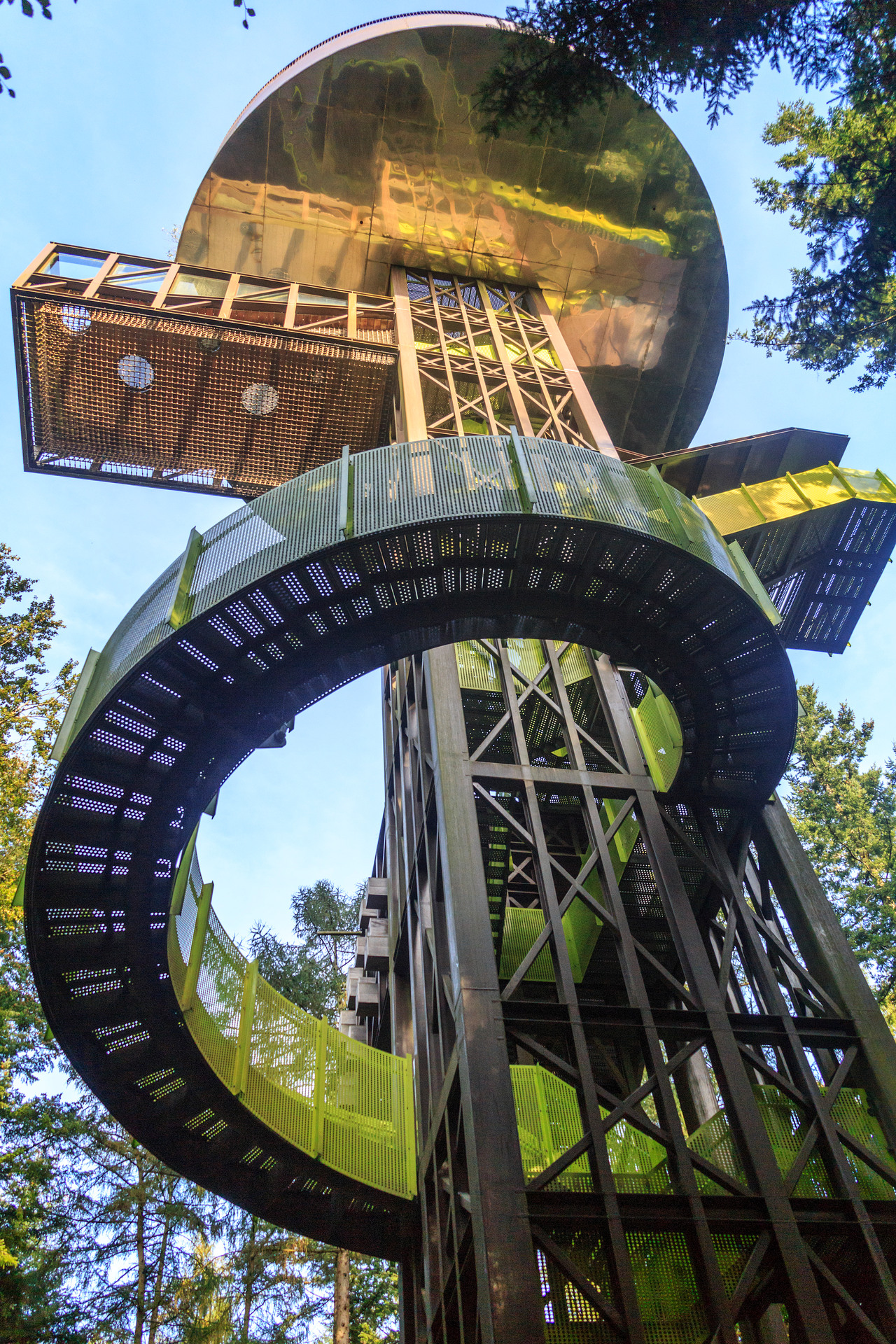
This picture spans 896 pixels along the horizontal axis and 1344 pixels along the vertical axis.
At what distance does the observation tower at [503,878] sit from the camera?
813 cm

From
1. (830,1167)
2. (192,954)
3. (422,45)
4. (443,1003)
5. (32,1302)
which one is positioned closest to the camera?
(830,1167)

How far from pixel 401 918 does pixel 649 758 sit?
19.7 ft

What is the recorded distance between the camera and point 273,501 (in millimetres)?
Answer: 8938

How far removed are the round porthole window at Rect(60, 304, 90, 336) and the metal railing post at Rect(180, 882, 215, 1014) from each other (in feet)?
41.1

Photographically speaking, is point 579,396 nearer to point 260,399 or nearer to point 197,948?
point 260,399

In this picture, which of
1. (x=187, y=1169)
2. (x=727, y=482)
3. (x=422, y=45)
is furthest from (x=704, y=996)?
(x=422, y=45)

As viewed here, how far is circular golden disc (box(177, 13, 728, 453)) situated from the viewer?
18922 mm

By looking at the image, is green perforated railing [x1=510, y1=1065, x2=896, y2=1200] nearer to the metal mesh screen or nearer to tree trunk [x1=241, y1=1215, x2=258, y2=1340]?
tree trunk [x1=241, y1=1215, x2=258, y2=1340]

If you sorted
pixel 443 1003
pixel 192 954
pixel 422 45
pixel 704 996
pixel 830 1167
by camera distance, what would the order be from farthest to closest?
pixel 422 45 < pixel 443 1003 < pixel 192 954 < pixel 704 996 < pixel 830 1167

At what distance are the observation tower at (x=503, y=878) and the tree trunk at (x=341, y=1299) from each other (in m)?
7.28

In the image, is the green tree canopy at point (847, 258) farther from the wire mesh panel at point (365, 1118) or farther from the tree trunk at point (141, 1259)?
the tree trunk at point (141, 1259)

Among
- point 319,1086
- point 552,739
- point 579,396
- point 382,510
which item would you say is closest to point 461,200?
point 579,396

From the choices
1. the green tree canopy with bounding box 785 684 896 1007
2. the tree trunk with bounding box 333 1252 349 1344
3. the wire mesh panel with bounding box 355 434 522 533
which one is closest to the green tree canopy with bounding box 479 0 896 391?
the wire mesh panel with bounding box 355 434 522 533

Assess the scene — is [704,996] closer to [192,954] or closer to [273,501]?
[192,954]
